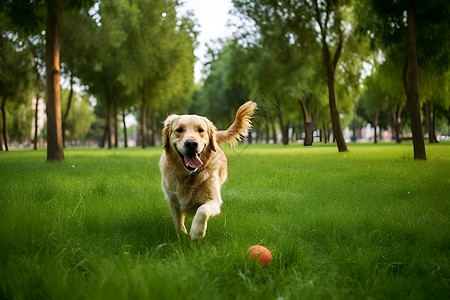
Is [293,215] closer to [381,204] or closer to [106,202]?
[381,204]

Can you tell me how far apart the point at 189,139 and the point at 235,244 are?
1.51m

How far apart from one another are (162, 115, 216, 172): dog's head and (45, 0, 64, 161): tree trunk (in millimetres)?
12241

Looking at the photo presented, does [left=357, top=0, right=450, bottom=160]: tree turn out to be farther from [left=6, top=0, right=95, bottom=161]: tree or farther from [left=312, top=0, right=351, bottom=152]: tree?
[left=6, top=0, right=95, bottom=161]: tree

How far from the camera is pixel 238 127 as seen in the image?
6.34 m

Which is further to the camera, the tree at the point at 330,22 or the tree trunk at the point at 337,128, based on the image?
the tree at the point at 330,22

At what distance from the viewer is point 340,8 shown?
18453 millimetres

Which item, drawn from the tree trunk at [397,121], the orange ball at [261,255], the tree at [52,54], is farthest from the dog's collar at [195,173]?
the tree trunk at [397,121]

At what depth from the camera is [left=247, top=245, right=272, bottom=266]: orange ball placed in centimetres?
359

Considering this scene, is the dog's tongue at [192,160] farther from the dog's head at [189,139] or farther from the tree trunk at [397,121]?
the tree trunk at [397,121]

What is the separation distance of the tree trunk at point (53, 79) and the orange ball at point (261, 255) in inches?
567

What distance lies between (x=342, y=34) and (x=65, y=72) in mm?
26555

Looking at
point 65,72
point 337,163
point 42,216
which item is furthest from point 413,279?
point 65,72

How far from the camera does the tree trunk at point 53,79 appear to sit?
1551 centimetres

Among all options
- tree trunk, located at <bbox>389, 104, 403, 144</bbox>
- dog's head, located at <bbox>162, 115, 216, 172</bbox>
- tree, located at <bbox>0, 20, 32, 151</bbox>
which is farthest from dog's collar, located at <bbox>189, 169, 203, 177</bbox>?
tree, located at <bbox>0, 20, 32, 151</bbox>
